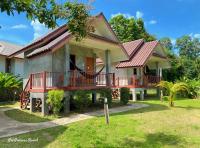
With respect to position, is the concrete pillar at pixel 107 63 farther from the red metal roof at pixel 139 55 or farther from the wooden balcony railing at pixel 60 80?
the red metal roof at pixel 139 55

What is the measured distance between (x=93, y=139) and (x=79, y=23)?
13.3 feet

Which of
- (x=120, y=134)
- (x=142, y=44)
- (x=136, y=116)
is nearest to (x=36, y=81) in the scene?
(x=136, y=116)

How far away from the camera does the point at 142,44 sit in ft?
→ 87.7

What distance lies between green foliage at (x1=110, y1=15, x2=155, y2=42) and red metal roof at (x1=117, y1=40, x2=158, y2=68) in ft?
55.0

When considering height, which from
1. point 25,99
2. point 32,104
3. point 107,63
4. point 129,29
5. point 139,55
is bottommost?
point 32,104

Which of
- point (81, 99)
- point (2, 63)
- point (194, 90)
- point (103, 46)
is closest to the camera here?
point (81, 99)

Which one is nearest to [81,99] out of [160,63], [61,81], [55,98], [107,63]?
[55,98]

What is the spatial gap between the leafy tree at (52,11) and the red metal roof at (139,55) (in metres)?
16.2

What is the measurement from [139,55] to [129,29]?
65.1 feet

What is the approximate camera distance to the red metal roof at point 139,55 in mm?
22930

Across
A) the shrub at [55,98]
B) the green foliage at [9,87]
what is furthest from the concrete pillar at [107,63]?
the green foliage at [9,87]

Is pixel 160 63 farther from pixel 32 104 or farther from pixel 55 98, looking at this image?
pixel 55 98

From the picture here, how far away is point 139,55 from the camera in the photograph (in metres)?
24.2

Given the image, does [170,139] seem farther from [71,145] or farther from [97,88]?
[97,88]
